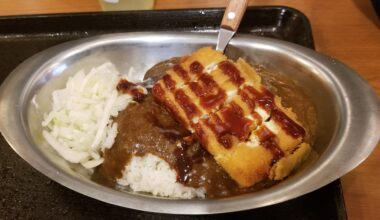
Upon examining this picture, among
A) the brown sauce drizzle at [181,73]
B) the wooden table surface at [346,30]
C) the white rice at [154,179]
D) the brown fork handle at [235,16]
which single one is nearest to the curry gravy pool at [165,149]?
the white rice at [154,179]

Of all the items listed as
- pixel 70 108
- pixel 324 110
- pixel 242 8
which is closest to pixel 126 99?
pixel 70 108

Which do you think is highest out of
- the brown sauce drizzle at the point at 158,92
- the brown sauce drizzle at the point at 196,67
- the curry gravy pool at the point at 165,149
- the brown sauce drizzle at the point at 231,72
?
the brown sauce drizzle at the point at 231,72

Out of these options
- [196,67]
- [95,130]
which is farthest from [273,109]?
[95,130]

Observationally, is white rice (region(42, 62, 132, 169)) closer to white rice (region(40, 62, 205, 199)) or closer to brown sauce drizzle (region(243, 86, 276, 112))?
white rice (region(40, 62, 205, 199))

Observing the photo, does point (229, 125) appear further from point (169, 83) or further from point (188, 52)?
point (188, 52)

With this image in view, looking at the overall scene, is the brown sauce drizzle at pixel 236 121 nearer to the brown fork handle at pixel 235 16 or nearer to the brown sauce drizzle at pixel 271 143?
the brown sauce drizzle at pixel 271 143

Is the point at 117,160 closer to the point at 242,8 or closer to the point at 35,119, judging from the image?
the point at 35,119

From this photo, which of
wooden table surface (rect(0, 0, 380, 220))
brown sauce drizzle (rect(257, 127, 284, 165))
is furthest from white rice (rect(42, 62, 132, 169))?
wooden table surface (rect(0, 0, 380, 220))

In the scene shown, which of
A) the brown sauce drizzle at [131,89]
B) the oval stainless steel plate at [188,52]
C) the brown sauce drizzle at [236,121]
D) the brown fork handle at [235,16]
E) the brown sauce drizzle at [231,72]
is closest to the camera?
the oval stainless steel plate at [188,52]
